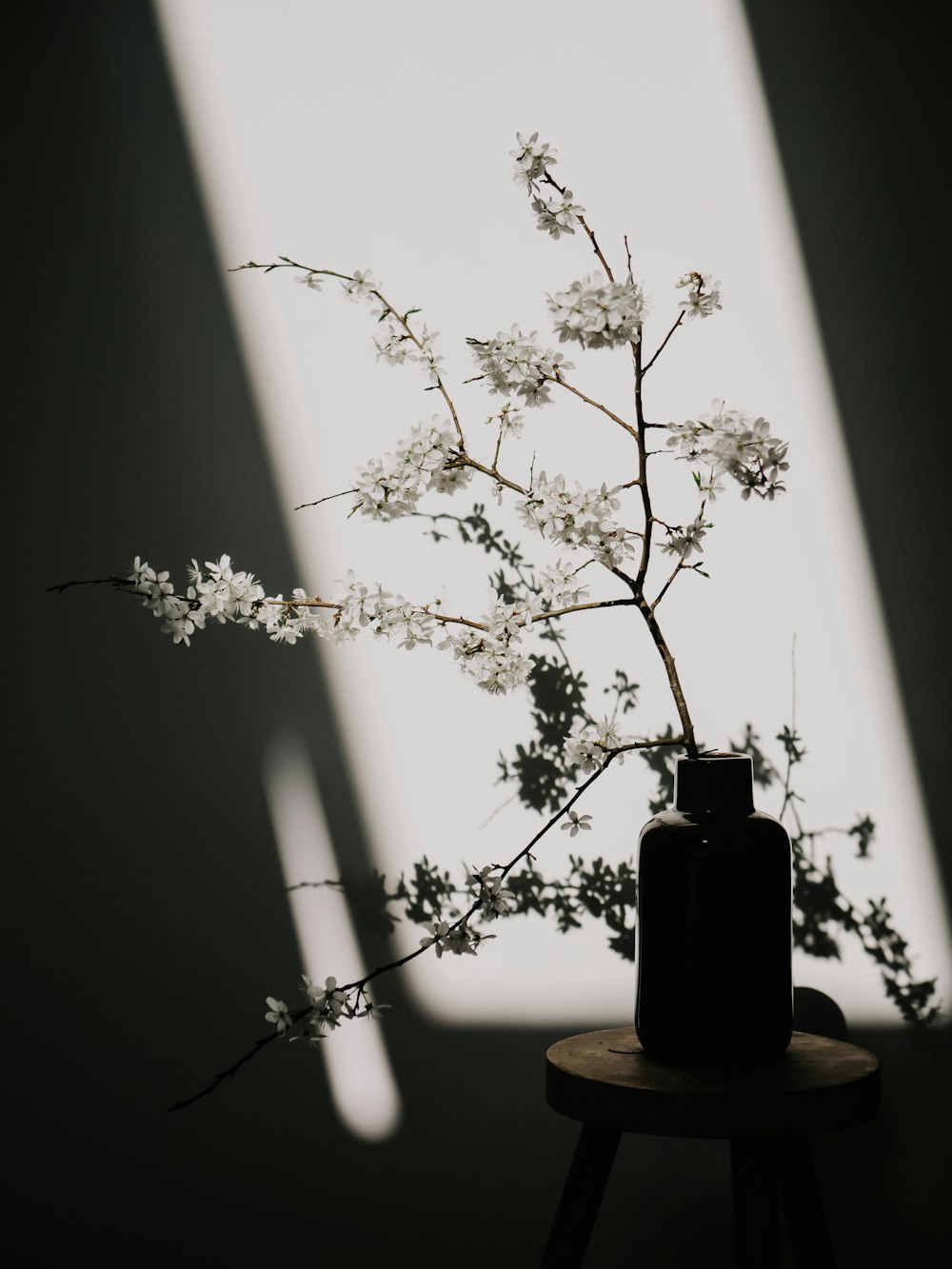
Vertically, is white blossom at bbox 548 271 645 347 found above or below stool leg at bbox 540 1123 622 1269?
above

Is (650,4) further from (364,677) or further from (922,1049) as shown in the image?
(922,1049)

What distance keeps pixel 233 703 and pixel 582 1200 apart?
2.55 feet

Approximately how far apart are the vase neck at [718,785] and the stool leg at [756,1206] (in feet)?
1.04

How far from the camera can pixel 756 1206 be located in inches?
38.7

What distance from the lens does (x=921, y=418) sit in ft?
4.42

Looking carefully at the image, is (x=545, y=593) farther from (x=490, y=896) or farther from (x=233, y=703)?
(x=233, y=703)

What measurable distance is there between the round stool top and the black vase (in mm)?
28

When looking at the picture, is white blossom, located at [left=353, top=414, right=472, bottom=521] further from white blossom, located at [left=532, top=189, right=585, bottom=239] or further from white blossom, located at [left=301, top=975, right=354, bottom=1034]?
white blossom, located at [left=301, top=975, right=354, bottom=1034]

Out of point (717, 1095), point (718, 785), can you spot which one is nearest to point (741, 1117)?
point (717, 1095)

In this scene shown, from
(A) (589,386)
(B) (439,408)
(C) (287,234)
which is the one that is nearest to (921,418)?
(A) (589,386)

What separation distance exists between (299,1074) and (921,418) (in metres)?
1.20

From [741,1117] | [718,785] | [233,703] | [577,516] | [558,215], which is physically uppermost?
[558,215]

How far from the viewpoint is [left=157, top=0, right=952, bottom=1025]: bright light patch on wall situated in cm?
136

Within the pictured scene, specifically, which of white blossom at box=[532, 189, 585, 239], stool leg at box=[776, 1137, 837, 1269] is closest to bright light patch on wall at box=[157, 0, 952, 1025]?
white blossom at box=[532, 189, 585, 239]
